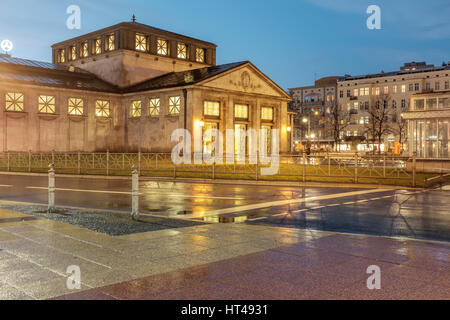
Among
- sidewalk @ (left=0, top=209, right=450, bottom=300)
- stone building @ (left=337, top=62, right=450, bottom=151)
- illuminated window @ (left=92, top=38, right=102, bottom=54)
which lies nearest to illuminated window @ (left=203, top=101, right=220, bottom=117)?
illuminated window @ (left=92, top=38, right=102, bottom=54)

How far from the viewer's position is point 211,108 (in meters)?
50.3

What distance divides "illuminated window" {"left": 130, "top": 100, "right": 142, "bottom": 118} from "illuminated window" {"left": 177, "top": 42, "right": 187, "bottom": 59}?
493 inches

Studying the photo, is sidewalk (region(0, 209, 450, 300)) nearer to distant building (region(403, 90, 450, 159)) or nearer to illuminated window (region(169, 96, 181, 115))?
distant building (region(403, 90, 450, 159))

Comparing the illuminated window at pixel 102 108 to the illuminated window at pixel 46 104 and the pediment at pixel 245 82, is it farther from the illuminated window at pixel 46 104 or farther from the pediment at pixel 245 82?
the pediment at pixel 245 82

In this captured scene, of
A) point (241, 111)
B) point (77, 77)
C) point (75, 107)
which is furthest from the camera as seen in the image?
point (77, 77)

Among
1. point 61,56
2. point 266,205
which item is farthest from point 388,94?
point 266,205

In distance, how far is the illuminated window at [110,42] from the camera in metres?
58.4

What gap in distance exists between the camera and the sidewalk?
4758mm

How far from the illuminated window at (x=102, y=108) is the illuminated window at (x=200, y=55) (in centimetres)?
1745

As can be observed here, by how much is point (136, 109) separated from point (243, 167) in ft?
96.9

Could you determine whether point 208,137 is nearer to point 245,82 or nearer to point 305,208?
point 245,82

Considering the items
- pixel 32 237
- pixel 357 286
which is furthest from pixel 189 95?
pixel 357 286

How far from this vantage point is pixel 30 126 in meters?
47.9

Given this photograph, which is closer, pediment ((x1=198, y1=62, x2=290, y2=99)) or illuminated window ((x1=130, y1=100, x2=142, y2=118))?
pediment ((x1=198, y1=62, x2=290, y2=99))
